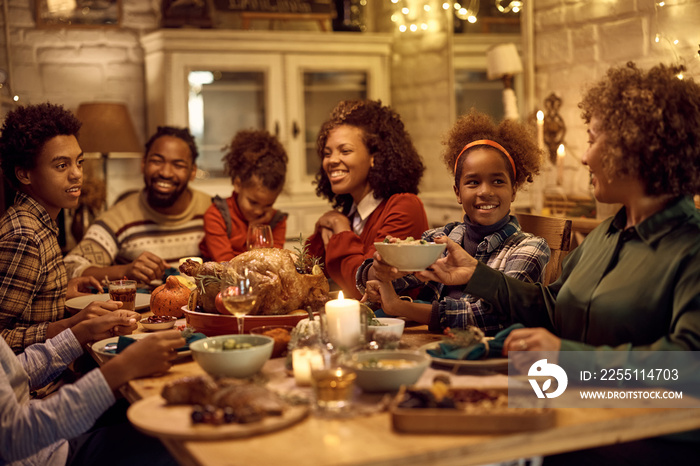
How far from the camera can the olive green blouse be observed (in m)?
1.57

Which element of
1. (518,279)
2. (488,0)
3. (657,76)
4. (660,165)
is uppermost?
(488,0)

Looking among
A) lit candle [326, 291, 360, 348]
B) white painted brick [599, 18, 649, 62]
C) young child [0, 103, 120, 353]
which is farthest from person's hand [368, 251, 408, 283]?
white painted brick [599, 18, 649, 62]

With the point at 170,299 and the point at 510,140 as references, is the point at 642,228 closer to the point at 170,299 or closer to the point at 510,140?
the point at 510,140

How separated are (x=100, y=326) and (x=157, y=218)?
5.93 feet

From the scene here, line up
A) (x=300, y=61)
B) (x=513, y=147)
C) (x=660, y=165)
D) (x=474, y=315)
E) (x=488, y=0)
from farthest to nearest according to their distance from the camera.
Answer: (x=300, y=61)
(x=488, y=0)
(x=513, y=147)
(x=474, y=315)
(x=660, y=165)

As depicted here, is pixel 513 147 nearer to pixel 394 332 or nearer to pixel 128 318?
pixel 394 332

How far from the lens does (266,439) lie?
129 cm

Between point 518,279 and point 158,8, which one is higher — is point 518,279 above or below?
below

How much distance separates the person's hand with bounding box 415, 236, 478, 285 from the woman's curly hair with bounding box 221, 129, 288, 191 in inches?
67.8

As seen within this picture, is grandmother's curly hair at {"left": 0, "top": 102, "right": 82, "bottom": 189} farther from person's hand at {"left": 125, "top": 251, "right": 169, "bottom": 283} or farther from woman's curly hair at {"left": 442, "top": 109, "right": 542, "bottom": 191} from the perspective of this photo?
woman's curly hair at {"left": 442, "top": 109, "right": 542, "bottom": 191}

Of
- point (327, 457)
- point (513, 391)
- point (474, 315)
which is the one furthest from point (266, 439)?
point (474, 315)

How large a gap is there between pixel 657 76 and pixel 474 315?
82 cm

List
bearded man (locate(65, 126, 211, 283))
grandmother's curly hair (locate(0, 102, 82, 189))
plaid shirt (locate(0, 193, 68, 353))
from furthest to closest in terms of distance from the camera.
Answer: bearded man (locate(65, 126, 211, 283))
grandmother's curly hair (locate(0, 102, 82, 189))
plaid shirt (locate(0, 193, 68, 353))

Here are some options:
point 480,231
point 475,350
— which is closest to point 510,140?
point 480,231
